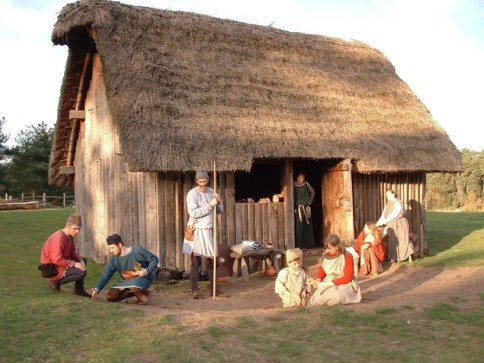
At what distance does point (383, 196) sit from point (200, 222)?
20.1ft

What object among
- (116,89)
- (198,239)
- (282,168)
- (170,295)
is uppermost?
(116,89)

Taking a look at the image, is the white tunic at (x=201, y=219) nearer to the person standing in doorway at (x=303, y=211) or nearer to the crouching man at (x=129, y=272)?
the crouching man at (x=129, y=272)

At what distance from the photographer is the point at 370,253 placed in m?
11.4

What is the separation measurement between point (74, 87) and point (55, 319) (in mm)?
7773

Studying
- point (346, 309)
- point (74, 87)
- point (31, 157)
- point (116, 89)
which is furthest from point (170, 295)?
point (31, 157)

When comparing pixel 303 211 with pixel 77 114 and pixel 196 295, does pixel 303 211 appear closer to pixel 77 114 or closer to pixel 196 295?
pixel 196 295

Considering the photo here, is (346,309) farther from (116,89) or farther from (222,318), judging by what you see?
(116,89)

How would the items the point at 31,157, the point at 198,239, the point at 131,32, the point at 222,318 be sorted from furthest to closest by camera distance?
the point at 31,157 < the point at 131,32 < the point at 198,239 < the point at 222,318

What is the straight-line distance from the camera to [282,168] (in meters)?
12.3

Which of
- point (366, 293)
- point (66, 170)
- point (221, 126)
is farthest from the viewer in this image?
point (66, 170)

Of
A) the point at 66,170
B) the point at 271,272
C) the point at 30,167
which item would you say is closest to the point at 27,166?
the point at 30,167

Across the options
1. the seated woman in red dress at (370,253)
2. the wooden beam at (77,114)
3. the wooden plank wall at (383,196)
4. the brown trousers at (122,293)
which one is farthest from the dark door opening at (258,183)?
the brown trousers at (122,293)

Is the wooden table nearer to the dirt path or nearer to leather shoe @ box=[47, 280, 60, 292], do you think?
the dirt path

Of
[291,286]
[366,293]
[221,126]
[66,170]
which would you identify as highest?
[221,126]
